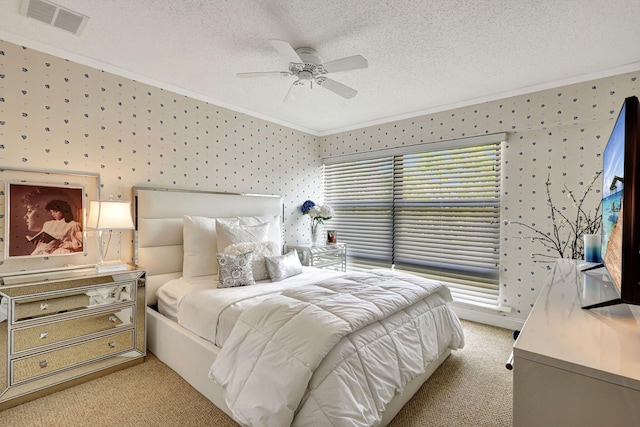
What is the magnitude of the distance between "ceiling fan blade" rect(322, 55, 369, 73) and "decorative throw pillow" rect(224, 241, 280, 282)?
170 centimetres

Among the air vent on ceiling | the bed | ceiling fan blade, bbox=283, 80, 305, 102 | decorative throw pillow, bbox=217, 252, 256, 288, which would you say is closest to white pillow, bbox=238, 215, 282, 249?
the bed

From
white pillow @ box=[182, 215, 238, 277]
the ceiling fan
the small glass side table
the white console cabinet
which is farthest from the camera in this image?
the small glass side table

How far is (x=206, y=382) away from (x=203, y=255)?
123 cm

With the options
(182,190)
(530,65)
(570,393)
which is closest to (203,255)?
(182,190)

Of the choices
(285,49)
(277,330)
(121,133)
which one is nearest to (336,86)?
(285,49)

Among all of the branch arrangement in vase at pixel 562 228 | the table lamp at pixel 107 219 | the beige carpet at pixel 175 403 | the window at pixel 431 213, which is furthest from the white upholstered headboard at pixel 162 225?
the branch arrangement in vase at pixel 562 228

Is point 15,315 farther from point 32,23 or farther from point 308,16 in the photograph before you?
point 308,16

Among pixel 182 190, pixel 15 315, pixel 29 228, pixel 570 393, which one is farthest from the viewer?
pixel 182 190

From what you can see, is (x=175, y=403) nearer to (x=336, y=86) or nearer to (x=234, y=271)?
(x=234, y=271)

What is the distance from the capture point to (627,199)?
0.90 meters

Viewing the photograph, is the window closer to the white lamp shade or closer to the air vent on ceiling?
the white lamp shade

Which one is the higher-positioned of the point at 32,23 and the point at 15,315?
the point at 32,23

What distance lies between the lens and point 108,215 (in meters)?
2.40

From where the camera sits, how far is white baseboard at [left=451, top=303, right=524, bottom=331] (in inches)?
128
